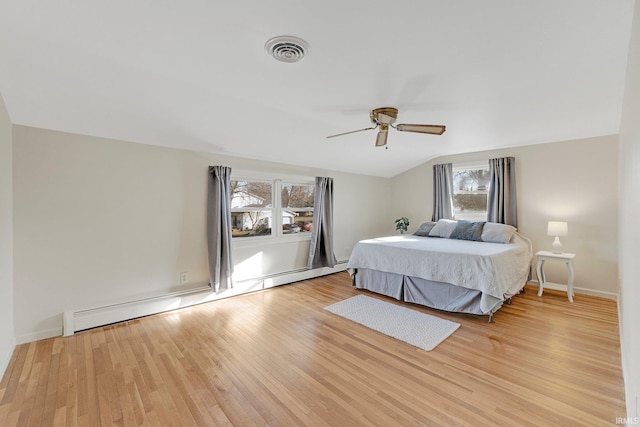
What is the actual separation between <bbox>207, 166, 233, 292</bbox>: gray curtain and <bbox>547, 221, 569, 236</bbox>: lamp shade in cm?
432

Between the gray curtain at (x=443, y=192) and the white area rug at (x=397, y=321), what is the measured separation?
2399mm

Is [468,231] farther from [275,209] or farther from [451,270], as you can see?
[275,209]

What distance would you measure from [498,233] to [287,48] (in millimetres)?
3791

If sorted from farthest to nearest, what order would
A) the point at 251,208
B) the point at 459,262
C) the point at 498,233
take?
the point at 251,208, the point at 498,233, the point at 459,262

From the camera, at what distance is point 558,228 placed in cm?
372

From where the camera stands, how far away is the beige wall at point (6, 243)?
218 cm

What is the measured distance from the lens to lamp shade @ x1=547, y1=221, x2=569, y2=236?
3699 mm

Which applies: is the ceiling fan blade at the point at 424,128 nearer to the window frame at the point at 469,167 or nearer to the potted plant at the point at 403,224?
the window frame at the point at 469,167

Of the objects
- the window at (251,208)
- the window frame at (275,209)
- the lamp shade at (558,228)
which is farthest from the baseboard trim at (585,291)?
the window at (251,208)

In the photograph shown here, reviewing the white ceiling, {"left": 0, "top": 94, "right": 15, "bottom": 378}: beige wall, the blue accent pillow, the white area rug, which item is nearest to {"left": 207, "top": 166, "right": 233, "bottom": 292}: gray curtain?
the white ceiling

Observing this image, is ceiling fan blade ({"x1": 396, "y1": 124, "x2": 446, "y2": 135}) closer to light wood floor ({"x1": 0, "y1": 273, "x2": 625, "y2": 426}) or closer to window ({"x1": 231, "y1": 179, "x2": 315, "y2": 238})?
light wood floor ({"x1": 0, "y1": 273, "x2": 625, "y2": 426})

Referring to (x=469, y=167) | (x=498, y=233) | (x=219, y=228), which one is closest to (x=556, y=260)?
(x=498, y=233)

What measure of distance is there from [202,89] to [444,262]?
3.08 meters

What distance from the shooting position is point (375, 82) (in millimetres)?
2281
